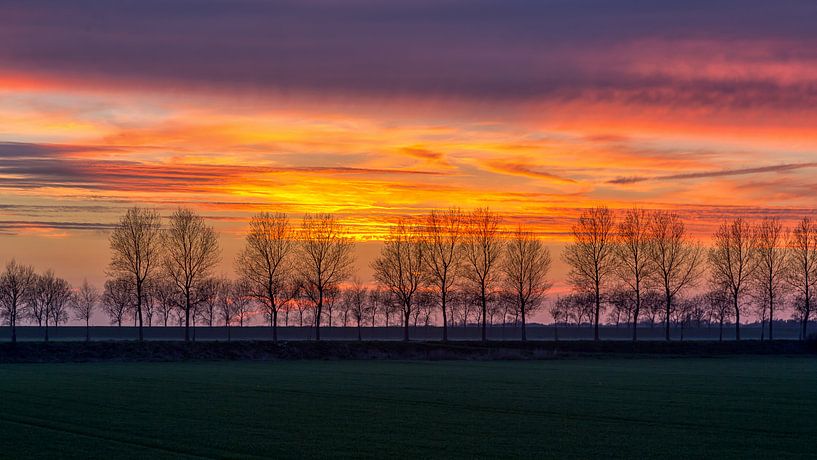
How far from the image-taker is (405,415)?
3338 cm

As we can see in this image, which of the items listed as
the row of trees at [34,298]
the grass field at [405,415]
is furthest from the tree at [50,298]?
the grass field at [405,415]

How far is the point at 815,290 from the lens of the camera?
371 ft

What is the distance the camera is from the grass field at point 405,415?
25328 millimetres

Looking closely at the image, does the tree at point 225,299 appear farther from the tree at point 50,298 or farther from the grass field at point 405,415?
the grass field at point 405,415

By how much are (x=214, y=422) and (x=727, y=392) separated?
86.7ft

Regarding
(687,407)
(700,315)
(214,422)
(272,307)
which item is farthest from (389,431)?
(700,315)

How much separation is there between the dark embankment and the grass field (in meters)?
23.2

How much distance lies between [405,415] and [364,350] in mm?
55755

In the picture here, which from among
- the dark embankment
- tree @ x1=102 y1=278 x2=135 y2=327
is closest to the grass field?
the dark embankment

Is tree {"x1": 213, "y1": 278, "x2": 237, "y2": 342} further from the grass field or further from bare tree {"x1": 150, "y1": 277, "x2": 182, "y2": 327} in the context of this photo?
the grass field

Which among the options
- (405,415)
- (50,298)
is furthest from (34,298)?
(405,415)

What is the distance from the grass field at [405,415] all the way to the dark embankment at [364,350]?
76.2 ft

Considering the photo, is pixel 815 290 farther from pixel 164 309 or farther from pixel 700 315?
pixel 164 309

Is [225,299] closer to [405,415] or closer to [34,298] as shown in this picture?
[34,298]
